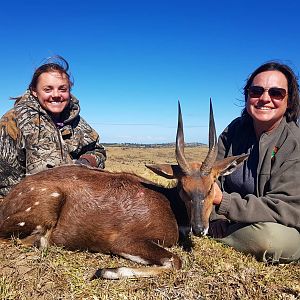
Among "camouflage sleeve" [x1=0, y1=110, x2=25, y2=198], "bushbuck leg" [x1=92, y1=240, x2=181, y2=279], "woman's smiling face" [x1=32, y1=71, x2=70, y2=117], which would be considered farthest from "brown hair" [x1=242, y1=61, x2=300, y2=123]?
"camouflage sleeve" [x1=0, y1=110, x2=25, y2=198]

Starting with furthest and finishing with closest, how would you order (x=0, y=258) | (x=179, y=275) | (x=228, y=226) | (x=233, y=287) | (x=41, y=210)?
(x=228, y=226) → (x=41, y=210) → (x=0, y=258) → (x=179, y=275) → (x=233, y=287)

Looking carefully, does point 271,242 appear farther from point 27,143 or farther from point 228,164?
point 27,143

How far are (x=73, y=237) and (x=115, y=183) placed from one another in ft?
3.50

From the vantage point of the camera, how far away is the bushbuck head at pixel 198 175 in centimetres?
548

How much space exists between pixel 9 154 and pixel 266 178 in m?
4.94

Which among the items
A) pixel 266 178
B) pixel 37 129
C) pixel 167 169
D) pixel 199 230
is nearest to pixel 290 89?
pixel 266 178

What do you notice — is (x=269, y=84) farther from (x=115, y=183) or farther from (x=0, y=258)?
(x=0, y=258)

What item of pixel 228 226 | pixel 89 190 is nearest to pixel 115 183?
pixel 89 190

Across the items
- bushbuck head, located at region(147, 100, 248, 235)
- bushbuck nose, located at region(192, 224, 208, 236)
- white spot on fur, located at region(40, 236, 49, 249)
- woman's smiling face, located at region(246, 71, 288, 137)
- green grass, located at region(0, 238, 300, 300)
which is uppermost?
woman's smiling face, located at region(246, 71, 288, 137)

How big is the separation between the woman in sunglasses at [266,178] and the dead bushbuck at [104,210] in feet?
1.09

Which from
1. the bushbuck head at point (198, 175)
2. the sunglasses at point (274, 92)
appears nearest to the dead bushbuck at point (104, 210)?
the bushbuck head at point (198, 175)

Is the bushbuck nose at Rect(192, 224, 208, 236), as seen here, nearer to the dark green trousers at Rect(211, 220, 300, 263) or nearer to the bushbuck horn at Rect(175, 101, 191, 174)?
the dark green trousers at Rect(211, 220, 300, 263)

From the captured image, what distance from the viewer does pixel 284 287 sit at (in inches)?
180

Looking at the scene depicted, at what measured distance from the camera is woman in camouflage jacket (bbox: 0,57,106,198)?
7680mm
